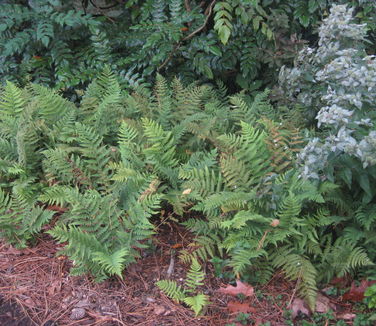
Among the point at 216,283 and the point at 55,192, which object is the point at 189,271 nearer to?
the point at 216,283

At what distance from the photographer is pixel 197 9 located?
4.57m

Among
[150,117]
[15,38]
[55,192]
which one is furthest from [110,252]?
[15,38]

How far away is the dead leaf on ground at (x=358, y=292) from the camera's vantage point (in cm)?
281

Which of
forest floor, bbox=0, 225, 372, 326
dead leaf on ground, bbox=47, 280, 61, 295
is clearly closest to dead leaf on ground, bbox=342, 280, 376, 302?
forest floor, bbox=0, 225, 372, 326

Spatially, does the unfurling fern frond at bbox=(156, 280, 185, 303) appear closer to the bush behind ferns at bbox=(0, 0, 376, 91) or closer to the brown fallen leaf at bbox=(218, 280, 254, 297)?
the brown fallen leaf at bbox=(218, 280, 254, 297)

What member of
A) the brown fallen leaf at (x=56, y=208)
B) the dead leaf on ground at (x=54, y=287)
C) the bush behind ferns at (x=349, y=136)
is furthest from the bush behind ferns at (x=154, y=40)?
the dead leaf on ground at (x=54, y=287)

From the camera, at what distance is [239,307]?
2.77 meters

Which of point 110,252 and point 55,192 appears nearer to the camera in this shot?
point 110,252

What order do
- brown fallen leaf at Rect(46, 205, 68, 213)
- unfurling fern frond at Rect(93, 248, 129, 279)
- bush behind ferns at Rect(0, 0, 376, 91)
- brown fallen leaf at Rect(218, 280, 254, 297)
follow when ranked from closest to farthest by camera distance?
1. unfurling fern frond at Rect(93, 248, 129, 279)
2. brown fallen leaf at Rect(218, 280, 254, 297)
3. brown fallen leaf at Rect(46, 205, 68, 213)
4. bush behind ferns at Rect(0, 0, 376, 91)

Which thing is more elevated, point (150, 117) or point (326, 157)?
point (326, 157)

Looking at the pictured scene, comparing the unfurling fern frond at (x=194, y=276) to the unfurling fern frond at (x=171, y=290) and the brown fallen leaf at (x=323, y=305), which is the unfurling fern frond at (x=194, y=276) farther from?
the brown fallen leaf at (x=323, y=305)

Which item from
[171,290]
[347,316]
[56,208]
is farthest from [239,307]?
[56,208]

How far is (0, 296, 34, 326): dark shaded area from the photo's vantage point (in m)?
2.77

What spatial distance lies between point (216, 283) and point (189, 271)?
18cm
